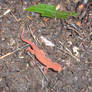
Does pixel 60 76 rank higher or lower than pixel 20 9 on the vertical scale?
lower

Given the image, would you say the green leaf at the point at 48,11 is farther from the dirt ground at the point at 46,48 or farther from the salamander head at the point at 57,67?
the salamander head at the point at 57,67

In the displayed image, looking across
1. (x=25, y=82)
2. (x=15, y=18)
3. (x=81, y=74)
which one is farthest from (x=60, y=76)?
(x=15, y=18)

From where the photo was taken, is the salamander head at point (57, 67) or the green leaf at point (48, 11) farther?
the green leaf at point (48, 11)

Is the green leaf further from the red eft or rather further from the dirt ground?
the red eft

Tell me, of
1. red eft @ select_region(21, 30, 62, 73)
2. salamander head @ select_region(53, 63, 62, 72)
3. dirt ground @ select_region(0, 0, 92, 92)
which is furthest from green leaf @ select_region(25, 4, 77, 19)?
salamander head @ select_region(53, 63, 62, 72)

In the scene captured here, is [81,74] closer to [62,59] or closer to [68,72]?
[68,72]

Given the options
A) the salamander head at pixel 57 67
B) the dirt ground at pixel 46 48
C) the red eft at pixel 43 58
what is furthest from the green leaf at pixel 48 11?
the salamander head at pixel 57 67
